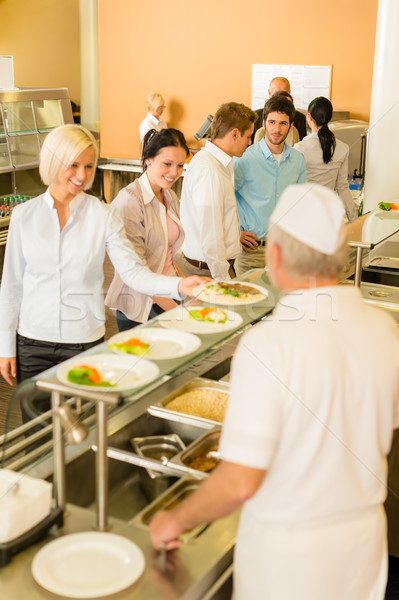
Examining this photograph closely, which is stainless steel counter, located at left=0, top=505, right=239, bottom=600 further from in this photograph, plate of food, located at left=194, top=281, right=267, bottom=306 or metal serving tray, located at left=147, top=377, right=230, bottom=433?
plate of food, located at left=194, top=281, right=267, bottom=306

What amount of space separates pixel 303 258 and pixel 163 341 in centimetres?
65

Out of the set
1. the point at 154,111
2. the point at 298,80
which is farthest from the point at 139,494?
the point at 154,111

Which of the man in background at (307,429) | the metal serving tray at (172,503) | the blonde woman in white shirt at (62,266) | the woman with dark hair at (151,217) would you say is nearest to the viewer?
the man in background at (307,429)

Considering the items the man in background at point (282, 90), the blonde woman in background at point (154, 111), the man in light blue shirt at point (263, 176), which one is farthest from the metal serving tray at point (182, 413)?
the blonde woman in background at point (154, 111)

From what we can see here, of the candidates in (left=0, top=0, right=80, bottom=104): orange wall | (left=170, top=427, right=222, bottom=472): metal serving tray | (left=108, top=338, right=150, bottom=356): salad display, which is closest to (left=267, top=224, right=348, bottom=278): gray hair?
(left=108, top=338, right=150, bottom=356): salad display

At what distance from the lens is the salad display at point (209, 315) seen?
2.01 m

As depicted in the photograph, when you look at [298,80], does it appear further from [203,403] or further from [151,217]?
[203,403]

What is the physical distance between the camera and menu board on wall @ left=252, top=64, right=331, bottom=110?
8.03m

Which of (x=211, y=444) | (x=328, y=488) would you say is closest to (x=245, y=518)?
(x=328, y=488)

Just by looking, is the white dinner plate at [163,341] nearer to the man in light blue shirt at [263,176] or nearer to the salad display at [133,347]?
the salad display at [133,347]

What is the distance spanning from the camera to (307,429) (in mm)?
1267

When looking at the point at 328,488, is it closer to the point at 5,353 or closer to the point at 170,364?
the point at 170,364

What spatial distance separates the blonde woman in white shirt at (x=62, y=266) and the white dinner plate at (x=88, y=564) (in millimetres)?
993

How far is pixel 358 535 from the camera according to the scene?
1.39 metres
